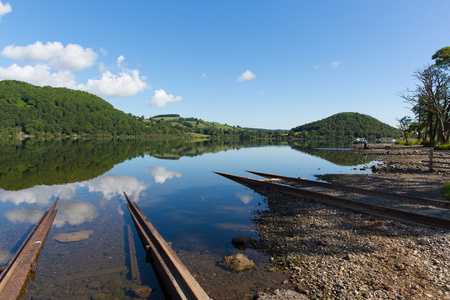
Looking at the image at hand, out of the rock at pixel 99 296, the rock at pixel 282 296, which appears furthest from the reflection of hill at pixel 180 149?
the rock at pixel 282 296

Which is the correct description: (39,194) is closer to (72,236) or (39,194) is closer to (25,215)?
(25,215)

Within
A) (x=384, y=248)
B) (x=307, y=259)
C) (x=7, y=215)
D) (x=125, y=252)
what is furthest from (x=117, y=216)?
(x=384, y=248)

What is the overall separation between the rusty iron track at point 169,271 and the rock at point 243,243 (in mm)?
2695

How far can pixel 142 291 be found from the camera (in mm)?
6828

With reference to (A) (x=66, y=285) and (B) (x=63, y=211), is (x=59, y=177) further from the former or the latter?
(A) (x=66, y=285)

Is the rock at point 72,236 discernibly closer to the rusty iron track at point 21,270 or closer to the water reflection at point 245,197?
the rusty iron track at point 21,270

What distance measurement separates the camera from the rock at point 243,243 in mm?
9448

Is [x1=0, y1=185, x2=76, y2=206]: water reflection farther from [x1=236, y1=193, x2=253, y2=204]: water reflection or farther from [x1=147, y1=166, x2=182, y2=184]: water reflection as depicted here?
[x1=236, y1=193, x2=253, y2=204]: water reflection

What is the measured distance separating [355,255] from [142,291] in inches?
257

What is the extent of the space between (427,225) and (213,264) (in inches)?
325

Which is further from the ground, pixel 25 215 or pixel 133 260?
pixel 25 215

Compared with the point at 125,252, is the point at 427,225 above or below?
above

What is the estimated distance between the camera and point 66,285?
281 inches

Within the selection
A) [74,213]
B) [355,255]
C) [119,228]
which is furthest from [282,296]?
[74,213]
